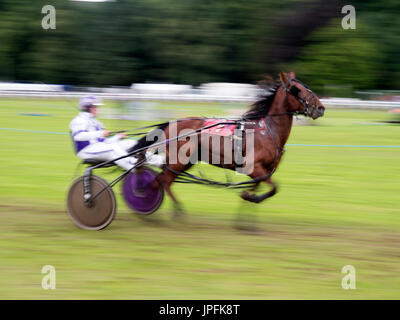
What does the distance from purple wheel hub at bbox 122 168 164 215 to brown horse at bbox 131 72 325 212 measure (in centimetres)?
14

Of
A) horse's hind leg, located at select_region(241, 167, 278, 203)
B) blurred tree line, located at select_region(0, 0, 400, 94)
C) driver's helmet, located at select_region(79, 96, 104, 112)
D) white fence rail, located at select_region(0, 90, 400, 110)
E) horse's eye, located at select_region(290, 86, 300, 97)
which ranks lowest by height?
horse's hind leg, located at select_region(241, 167, 278, 203)

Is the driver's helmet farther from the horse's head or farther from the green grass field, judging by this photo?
the horse's head

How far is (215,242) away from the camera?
6.20 meters

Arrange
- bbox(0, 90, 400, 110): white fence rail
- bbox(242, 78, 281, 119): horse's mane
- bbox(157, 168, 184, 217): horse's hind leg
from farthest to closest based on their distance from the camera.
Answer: bbox(0, 90, 400, 110): white fence rail
bbox(157, 168, 184, 217): horse's hind leg
bbox(242, 78, 281, 119): horse's mane

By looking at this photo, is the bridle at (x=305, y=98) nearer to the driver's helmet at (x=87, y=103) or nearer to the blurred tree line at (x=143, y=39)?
the driver's helmet at (x=87, y=103)

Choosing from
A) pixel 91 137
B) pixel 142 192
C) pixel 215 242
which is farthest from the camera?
pixel 142 192

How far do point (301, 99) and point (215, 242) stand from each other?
6.02 ft

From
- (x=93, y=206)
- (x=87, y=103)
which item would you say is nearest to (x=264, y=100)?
(x=87, y=103)

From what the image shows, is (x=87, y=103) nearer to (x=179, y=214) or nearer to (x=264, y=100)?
(x=179, y=214)

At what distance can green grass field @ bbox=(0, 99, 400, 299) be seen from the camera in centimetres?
488

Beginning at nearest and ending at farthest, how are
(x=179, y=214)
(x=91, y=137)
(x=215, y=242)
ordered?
(x=215, y=242), (x=91, y=137), (x=179, y=214)

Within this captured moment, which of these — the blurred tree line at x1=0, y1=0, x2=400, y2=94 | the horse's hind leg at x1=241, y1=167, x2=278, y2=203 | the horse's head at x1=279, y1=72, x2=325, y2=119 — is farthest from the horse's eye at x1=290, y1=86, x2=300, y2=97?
the blurred tree line at x1=0, y1=0, x2=400, y2=94

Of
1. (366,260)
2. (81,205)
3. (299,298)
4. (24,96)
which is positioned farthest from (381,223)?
(24,96)
